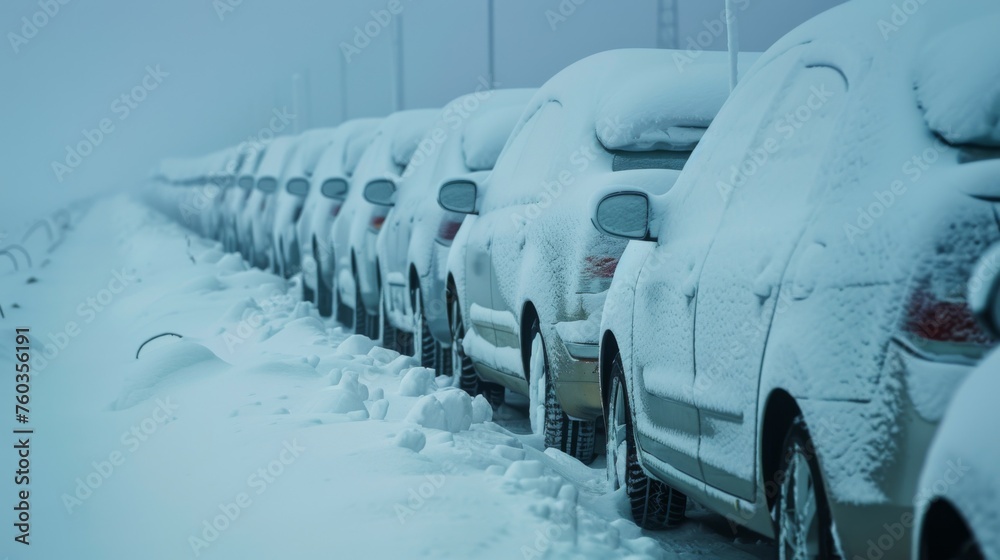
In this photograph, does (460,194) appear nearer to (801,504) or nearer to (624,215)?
(624,215)

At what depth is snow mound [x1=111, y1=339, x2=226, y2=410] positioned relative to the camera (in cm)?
840

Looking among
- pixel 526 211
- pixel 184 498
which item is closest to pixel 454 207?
pixel 526 211

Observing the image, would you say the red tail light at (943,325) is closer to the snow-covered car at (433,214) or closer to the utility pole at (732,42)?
the utility pole at (732,42)

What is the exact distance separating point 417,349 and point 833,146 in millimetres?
7161

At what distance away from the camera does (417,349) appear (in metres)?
10.6

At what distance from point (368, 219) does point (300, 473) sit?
7.72 m

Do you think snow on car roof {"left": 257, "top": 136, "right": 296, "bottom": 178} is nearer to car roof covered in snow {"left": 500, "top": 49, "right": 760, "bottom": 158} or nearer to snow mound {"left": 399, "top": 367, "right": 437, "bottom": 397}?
snow mound {"left": 399, "top": 367, "right": 437, "bottom": 397}

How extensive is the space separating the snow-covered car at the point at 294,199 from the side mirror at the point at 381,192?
19.1 feet

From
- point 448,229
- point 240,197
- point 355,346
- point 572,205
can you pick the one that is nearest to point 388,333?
point 355,346

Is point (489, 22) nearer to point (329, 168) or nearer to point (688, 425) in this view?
point (329, 168)

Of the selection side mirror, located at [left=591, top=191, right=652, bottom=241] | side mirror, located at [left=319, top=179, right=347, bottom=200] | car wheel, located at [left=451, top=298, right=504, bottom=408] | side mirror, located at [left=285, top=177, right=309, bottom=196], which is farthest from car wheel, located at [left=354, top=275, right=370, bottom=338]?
side mirror, located at [left=591, top=191, right=652, bottom=241]

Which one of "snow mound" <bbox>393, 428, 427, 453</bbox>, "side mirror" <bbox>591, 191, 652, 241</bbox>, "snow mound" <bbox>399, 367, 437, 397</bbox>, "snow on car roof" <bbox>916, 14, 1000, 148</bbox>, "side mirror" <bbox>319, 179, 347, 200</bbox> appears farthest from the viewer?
"side mirror" <bbox>319, 179, 347, 200</bbox>

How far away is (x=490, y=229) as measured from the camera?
26.9ft

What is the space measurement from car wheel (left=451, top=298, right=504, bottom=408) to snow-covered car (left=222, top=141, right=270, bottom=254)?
46.0ft
